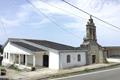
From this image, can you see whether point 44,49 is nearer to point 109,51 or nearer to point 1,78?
point 1,78

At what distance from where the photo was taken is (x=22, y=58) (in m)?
41.8

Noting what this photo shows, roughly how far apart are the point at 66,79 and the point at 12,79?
5385 mm

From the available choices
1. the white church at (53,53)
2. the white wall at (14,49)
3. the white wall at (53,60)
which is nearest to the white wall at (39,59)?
the white church at (53,53)

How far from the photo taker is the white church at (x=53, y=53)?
3481cm

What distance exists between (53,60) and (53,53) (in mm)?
990

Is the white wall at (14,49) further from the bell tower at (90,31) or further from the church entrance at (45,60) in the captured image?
the bell tower at (90,31)

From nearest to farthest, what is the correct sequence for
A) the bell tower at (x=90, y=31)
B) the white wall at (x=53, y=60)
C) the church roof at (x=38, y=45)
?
Result: 1. the white wall at (x=53, y=60)
2. the church roof at (x=38, y=45)
3. the bell tower at (x=90, y=31)

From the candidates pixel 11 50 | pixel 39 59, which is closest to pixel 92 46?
pixel 39 59

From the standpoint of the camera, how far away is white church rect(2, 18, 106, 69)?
3481cm

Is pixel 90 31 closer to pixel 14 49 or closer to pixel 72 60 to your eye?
pixel 72 60

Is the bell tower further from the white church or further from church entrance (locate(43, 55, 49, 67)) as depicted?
church entrance (locate(43, 55, 49, 67))

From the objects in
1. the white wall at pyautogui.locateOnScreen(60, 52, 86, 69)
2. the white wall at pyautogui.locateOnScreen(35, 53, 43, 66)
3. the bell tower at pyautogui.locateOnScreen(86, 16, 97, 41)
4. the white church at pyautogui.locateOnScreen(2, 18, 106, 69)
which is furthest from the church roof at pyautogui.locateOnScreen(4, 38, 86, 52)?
the bell tower at pyautogui.locateOnScreen(86, 16, 97, 41)

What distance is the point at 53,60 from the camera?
34.6 meters

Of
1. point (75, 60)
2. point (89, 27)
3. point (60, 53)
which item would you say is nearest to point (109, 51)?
point (89, 27)
